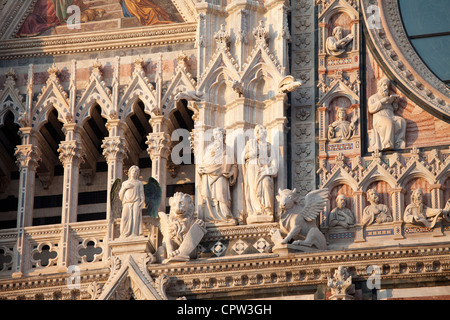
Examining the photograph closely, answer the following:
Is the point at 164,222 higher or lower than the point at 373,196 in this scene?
lower

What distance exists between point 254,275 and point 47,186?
4.41 meters

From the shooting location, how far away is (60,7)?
87.5ft

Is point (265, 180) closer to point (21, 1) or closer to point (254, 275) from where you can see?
point (254, 275)

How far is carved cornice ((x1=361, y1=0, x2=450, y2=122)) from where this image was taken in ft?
79.9

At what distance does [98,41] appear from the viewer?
26234 mm

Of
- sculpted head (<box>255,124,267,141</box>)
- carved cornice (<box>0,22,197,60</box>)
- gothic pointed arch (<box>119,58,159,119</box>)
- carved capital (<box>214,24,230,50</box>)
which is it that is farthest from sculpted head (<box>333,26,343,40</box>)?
gothic pointed arch (<box>119,58,159,119</box>)

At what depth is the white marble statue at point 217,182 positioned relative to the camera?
2394 cm

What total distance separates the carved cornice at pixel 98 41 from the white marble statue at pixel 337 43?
2.21 m

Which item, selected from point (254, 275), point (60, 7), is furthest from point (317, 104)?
point (60, 7)

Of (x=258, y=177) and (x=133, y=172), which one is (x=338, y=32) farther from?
(x=133, y=172)

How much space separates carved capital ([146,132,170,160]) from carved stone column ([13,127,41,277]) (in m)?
1.72

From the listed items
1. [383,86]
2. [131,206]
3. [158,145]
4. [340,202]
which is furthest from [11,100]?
[383,86]

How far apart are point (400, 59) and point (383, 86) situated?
0.54 m

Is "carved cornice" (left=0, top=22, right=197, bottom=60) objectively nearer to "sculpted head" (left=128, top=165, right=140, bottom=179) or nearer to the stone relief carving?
"sculpted head" (left=128, top=165, right=140, bottom=179)
